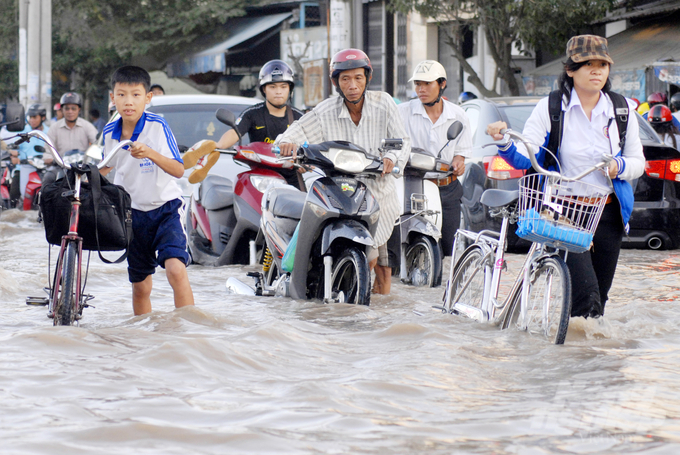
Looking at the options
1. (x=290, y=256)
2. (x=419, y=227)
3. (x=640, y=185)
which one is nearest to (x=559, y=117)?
(x=290, y=256)

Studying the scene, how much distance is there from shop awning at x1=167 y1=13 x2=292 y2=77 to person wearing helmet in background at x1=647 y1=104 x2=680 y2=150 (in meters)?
17.4

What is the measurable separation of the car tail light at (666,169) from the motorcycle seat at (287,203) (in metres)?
4.40

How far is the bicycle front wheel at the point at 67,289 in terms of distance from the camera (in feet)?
16.1

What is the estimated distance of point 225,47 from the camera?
27.7 m

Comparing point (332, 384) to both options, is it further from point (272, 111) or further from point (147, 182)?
point (272, 111)

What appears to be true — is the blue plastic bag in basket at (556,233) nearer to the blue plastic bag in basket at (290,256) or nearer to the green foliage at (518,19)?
the blue plastic bag in basket at (290,256)

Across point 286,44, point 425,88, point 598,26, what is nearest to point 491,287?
point 425,88

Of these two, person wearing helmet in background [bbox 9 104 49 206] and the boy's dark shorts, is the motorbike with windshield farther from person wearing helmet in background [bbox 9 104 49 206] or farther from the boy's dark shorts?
person wearing helmet in background [bbox 9 104 49 206]

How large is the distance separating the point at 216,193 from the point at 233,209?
219 mm

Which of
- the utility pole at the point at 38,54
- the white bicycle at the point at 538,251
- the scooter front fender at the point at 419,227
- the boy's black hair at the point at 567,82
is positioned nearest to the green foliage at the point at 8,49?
the utility pole at the point at 38,54

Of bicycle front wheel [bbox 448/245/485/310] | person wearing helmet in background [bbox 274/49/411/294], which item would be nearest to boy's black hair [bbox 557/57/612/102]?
bicycle front wheel [bbox 448/245/485/310]

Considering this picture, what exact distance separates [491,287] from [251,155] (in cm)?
302

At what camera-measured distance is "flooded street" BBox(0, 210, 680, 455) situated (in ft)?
11.1

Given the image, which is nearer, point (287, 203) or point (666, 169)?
point (287, 203)
